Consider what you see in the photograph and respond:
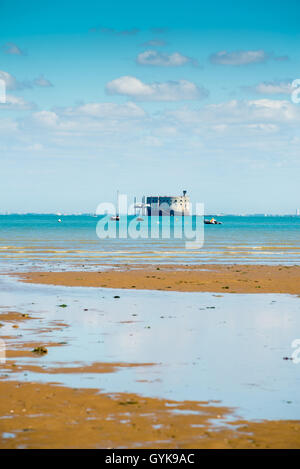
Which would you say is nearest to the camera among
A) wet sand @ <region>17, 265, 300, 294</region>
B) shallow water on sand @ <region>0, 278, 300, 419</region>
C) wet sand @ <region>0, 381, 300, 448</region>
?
wet sand @ <region>0, 381, 300, 448</region>

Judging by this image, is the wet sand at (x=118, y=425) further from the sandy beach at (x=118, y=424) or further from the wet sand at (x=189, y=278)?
the wet sand at (x=189, y=278)

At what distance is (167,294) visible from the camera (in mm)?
36156

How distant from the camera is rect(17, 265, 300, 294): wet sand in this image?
39719 millimetres

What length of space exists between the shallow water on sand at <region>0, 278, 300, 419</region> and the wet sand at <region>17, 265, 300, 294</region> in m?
3.97

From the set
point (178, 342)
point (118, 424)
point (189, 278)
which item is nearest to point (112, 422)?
point (118, 424)

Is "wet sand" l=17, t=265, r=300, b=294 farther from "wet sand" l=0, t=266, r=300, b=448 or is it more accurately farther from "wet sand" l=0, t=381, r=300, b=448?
"wet sand" l=0, t=381, r=300, b=448

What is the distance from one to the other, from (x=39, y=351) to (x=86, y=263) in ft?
127

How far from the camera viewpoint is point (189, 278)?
149 ft

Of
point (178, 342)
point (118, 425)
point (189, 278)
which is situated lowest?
point (118, 425)

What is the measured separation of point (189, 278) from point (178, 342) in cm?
2385

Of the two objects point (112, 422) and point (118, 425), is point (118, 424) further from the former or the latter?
point (112, 422)

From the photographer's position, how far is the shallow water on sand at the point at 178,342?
15836 millimetres

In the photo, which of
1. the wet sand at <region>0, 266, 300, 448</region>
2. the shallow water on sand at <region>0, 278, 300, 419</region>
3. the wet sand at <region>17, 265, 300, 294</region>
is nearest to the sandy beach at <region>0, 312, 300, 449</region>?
the wet sand at <region>0, 266, 300, 448</region>

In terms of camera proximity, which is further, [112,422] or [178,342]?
[178,342]
